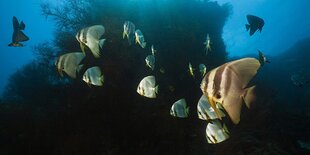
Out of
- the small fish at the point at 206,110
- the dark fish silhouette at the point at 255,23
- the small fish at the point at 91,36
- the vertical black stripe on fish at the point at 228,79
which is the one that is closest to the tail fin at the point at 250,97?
the vertical black stripe on fish at the point at 228,79

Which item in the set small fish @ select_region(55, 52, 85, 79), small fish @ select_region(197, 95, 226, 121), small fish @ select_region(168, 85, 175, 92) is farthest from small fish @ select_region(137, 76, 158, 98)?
small fish @ select_region(168, 85, 175, 92)

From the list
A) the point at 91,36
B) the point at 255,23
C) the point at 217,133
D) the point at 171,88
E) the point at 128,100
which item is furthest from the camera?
the point at 171,88

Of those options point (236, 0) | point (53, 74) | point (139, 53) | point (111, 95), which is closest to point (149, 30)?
point (139, 53)

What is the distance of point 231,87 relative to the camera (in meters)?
1.90

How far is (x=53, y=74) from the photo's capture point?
33.3 ft

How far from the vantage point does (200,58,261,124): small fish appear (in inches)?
73.2

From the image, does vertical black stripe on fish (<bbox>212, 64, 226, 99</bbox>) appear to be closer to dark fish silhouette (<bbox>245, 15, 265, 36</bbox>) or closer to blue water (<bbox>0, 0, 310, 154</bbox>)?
blue water (<bbox>0, 0, 310, 154</bbox>)

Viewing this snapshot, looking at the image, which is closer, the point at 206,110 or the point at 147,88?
the point at 206,110

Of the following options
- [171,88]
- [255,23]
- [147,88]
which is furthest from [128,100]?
[255,23]

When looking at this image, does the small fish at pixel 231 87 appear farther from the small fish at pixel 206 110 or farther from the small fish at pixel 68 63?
the small fish at pixel 68 63

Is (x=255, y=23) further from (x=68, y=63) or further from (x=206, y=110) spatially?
(x=68, y=63)

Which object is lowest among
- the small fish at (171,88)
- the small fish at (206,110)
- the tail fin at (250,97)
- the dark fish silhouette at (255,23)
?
the small fish at (171,88)

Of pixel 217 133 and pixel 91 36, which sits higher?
pixel 91 36

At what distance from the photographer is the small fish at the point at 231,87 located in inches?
73.2
